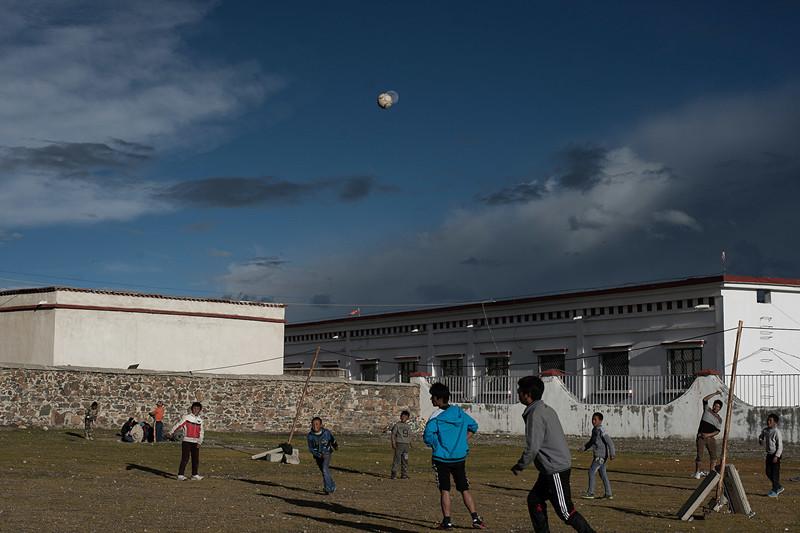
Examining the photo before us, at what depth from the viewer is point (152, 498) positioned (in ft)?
53.0

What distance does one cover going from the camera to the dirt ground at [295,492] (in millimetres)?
13492

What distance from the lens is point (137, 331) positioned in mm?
41000

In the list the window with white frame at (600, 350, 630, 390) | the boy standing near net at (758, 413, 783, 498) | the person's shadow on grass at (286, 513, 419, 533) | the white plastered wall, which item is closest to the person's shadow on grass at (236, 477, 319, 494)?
the person's shadow on grass at (286, 513, 419, 533)

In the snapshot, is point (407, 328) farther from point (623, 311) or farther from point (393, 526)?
point (393, 526)

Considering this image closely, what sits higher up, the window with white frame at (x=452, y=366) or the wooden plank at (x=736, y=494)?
the window with white frame at (x=452, y=366)

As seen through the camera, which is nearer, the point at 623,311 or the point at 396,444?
the point at 396,444

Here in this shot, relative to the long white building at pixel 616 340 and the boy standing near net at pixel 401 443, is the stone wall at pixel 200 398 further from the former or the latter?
the boy standing near net at pixel 401 443

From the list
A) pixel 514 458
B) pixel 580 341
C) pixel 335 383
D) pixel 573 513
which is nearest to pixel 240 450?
pixel 514 458

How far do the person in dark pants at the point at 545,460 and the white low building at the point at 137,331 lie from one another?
3162cm

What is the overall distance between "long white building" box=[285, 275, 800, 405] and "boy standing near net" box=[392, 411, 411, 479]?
1427 centimetres

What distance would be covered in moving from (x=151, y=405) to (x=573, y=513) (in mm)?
27093

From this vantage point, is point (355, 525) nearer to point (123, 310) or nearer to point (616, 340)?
point (616, 340)

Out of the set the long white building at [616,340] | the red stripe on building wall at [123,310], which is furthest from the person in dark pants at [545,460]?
the red stripe on building wall at [123,310]

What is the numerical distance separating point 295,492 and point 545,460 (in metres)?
8.14
